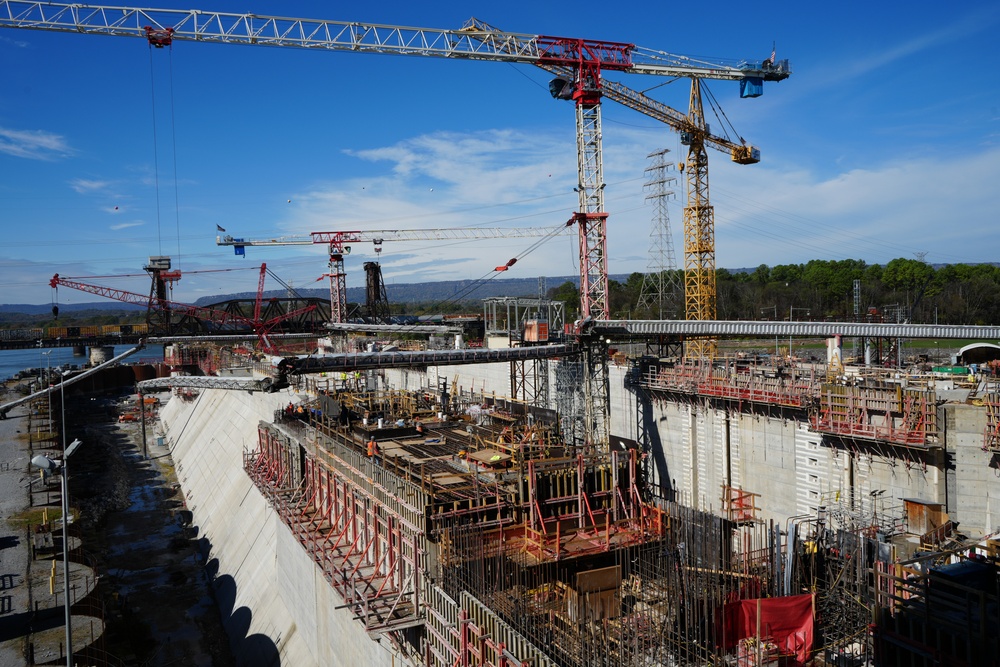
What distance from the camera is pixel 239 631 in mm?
27453

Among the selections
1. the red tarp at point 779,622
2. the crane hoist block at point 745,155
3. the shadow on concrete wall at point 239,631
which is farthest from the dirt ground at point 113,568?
the crane hoist block at point 745,155

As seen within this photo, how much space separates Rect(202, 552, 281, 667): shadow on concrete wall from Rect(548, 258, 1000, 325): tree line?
1784 inches

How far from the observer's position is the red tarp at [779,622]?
14836 millimetres

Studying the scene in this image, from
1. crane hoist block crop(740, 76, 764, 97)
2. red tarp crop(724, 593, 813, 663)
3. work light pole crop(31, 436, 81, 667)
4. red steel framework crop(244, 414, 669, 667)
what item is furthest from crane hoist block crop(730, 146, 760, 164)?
work light pole crop(31, 436, 81, 667)

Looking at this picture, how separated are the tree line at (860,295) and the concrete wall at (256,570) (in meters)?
36.5

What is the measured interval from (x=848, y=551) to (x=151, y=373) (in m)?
102

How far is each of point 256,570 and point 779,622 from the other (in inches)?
871

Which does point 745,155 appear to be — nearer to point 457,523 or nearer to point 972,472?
point 972,472

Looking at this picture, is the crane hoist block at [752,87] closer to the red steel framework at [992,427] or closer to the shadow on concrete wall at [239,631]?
the red steel framework at [992,427]

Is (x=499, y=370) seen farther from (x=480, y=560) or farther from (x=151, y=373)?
(x=151, y=373)

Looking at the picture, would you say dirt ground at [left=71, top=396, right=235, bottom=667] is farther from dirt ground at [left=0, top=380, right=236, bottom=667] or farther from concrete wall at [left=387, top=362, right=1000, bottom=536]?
concrete wall at [left=387, top=362, right=1000, bottom=536]

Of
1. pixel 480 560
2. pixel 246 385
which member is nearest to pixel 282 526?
pixel 246 385

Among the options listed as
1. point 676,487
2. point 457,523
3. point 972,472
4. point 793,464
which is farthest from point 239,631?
point 972,472

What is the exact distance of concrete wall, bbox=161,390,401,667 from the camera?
20.7m
